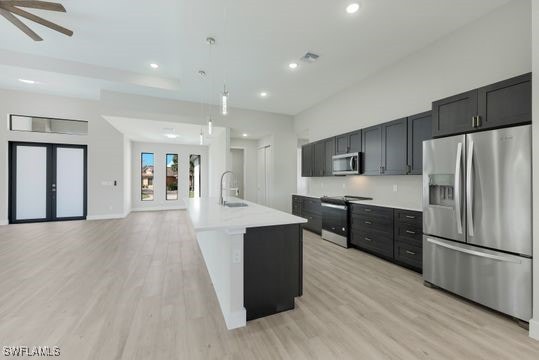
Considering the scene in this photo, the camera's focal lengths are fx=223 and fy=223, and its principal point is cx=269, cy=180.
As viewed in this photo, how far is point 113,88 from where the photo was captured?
4.89 m

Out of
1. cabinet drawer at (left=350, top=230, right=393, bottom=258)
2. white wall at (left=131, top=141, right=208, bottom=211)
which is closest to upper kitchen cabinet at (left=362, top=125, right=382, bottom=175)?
cabinet drawer at (left=350, top=230, right=393, bottom=258)

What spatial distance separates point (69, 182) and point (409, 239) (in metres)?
8.61

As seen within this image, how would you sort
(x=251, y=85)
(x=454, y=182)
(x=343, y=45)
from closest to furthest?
(x=454, y=182), (x=343, y=45), (x=251, y=85)

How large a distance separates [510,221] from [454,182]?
0.55 m

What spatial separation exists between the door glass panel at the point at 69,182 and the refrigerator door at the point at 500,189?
8.82 m

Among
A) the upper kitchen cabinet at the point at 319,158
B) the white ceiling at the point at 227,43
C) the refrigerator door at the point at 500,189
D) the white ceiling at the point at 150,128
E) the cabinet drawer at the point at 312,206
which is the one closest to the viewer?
the refrigerator door at the point at 500,189

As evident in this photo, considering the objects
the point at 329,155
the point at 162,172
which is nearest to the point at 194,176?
the point at 162,172

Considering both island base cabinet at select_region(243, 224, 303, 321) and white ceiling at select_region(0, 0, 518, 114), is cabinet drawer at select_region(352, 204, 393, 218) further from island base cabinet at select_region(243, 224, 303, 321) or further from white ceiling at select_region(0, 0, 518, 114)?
white ceiling at select_region(0, 0, 518, 114)

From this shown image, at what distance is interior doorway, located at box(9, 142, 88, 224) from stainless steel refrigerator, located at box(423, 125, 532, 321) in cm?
847

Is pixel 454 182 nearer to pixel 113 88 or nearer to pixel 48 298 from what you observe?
pixel 48 298

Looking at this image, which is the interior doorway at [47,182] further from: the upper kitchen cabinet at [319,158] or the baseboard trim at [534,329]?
the baseboard trim at [534,329]

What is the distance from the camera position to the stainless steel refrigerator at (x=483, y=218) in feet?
6.23

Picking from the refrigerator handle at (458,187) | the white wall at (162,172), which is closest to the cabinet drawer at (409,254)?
the refrigerator handle at (458,187)

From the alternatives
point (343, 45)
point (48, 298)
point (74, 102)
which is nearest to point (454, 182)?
point (343, 45)
